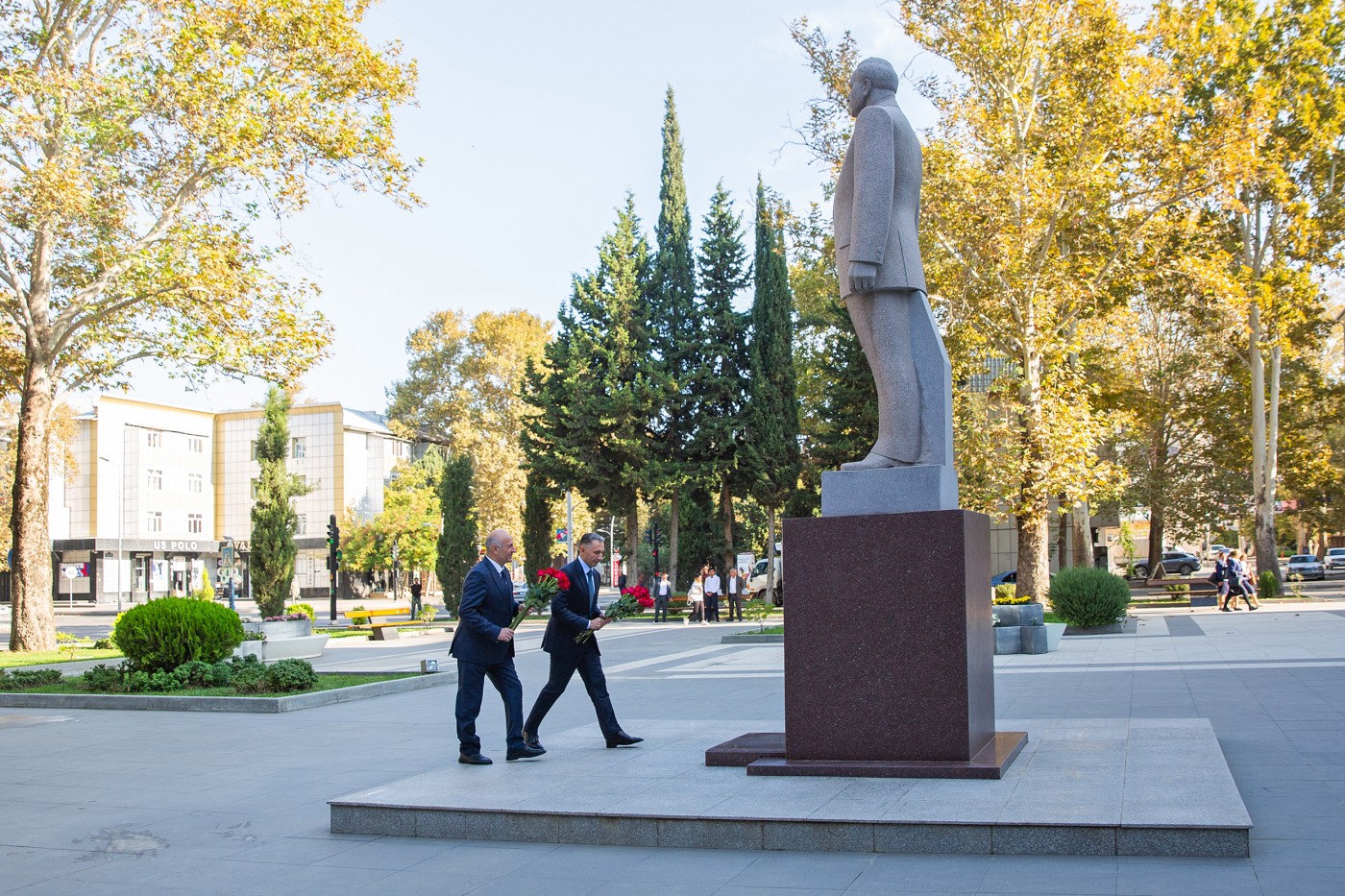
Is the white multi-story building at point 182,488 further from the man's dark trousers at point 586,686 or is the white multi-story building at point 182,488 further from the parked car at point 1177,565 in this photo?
the man's dark trousers at point 586,686

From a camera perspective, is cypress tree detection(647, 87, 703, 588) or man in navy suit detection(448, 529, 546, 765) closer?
man in navy suit detection(448, 529, 546, 765)

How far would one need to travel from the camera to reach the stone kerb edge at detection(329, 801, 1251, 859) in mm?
5516

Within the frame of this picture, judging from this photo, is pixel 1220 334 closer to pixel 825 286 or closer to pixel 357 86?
pixel 825 286

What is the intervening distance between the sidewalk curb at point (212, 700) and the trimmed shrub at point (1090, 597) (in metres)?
13.5

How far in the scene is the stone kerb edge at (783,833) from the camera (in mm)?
5516

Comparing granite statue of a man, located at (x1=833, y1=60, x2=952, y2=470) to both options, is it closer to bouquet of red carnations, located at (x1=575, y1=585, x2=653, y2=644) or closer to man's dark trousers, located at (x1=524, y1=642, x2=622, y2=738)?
bouquet of red carnations, located at (x1=575, y1=585, x2=653, y2=644)

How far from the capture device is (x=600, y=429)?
4056 cm

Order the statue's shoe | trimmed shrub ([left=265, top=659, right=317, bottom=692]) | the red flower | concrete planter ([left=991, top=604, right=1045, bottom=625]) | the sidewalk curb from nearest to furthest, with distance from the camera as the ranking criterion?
1. the statue's shoe
2. the red flower
3. the sidewalk curb
4. trimmed shrub ([left=265, top=659, right=317, bottom=692])
5. concrete planter ([left=991, top=604, right=1045, bottom=625])

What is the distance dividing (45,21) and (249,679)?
52.6ft

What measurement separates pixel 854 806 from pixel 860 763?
34.2 inches

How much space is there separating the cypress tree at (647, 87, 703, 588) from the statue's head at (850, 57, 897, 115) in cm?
3071

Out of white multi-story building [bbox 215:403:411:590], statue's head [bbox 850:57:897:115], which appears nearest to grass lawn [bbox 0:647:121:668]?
statue's head [bbox 850:57:897:115]

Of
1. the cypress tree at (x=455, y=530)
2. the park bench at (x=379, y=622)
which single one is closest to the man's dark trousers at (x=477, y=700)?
the park bench at (x=379, y=622)

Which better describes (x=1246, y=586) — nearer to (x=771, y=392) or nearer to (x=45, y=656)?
(x=771, y=392)
